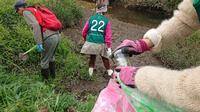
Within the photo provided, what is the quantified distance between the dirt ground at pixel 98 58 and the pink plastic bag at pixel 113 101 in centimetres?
452

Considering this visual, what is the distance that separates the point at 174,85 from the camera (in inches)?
72.3

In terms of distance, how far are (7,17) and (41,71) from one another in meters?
1.55

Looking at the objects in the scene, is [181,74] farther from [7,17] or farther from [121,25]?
[121,25]

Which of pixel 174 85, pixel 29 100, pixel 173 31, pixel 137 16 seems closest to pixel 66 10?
pixel 137 16

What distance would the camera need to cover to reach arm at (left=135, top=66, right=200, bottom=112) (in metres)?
1.76

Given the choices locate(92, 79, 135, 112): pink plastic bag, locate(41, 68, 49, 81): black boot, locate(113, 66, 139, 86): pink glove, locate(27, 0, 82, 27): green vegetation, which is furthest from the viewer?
locate(27, 0, 82, 27): green vegetation

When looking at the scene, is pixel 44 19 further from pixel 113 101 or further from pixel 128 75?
pixel 128 75

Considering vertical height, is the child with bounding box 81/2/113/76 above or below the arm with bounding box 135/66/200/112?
below

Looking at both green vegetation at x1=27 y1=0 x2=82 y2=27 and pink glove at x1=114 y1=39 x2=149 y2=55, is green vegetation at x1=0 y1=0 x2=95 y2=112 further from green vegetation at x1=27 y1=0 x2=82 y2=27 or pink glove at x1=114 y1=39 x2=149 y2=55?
pink glove at x1=114 y1=39 x2=149 y2=55

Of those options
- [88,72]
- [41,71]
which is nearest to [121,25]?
[88,72]

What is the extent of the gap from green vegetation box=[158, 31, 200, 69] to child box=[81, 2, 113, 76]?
2.05 m

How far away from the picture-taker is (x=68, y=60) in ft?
24.8

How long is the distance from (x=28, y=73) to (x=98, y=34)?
1301mm

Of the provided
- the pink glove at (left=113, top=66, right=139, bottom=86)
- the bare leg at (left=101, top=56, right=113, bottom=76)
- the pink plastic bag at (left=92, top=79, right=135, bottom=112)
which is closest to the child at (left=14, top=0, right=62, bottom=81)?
the bare leg at (left=101, top=56, right=113, bottom=76)
